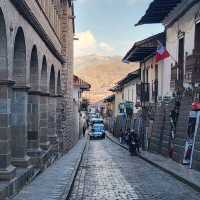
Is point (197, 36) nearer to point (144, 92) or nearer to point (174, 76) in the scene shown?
point (174, 76)

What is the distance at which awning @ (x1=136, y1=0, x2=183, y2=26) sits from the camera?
88.1 ft

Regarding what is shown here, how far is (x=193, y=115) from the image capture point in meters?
23.3

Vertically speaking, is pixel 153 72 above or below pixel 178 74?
above

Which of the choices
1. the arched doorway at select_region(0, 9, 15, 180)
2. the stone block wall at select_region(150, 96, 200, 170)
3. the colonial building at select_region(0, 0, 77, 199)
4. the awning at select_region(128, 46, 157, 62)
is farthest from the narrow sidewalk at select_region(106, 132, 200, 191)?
the awning at select_region(128, 46, 157, 62)

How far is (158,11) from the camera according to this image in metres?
29.0

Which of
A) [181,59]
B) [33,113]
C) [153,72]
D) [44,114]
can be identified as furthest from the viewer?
[153,72]

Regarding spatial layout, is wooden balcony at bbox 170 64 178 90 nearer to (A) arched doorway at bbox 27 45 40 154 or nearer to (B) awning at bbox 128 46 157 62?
(B) awning at bbox 128 46 157 62

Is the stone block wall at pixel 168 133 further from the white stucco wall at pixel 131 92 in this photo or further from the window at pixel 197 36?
the white stucco wall at pixel 131 92

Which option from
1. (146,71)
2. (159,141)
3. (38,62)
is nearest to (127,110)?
(146,71)

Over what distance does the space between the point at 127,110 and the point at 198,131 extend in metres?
32.0

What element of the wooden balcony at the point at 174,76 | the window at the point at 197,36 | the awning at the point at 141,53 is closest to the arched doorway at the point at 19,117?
the window at the point at 197,36

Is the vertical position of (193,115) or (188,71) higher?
(188,71)

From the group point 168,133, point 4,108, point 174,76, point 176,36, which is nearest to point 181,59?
point 174,76

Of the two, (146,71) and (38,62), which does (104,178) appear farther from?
(146,71)
